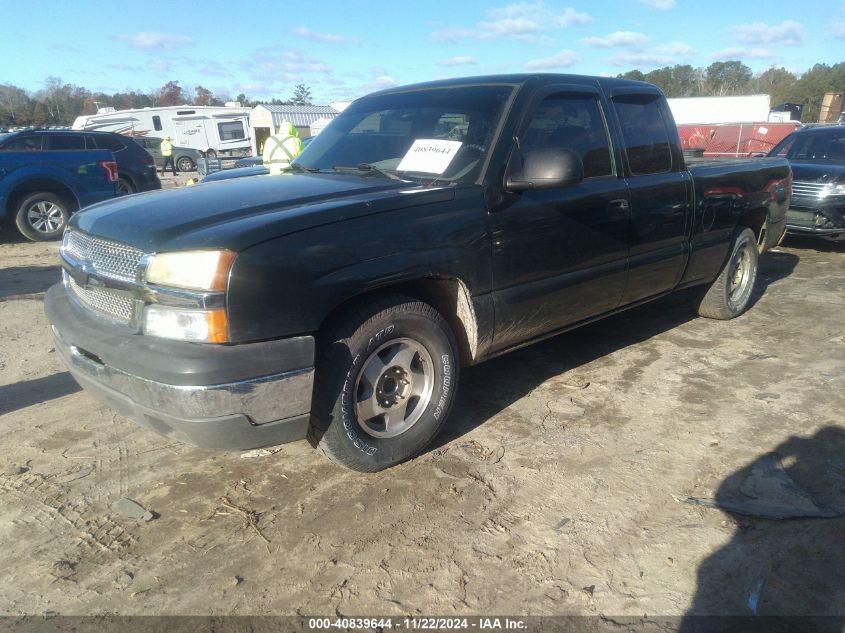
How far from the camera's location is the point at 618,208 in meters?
3.94

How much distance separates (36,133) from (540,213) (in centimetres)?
1035

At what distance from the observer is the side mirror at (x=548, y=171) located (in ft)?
10.6

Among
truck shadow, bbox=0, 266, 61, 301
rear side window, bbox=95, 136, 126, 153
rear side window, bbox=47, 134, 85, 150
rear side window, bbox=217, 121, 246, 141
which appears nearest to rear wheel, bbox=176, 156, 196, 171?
rear side window, bbox=217, 121, 246, 141

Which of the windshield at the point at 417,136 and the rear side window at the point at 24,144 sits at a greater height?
the rear side window at the point at 24,144

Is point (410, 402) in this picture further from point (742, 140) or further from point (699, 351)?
point (742, 140)

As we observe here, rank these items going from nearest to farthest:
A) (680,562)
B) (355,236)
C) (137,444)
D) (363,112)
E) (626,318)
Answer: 1. (680,562)
2. (355,236)
3. (137,444)
4. (363,112)
5. (626,318)

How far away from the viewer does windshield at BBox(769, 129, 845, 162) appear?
29.7 ft

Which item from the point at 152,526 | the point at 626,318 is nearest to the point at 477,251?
the point at 152,526

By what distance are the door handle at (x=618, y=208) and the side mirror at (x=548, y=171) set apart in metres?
0.67

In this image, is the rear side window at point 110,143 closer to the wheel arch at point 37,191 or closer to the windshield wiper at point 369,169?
the wheel arch at point 37,191

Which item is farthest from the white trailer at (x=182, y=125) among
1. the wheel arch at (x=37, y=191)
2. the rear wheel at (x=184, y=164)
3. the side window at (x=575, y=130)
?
the side window at (x=575, y=130)

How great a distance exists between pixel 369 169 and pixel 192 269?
1479 mm

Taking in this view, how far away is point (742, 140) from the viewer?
65.5 ft

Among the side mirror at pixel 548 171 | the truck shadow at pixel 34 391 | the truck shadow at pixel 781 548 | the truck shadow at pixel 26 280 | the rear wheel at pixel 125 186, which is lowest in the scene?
the truck shadow at pixel 781 548
